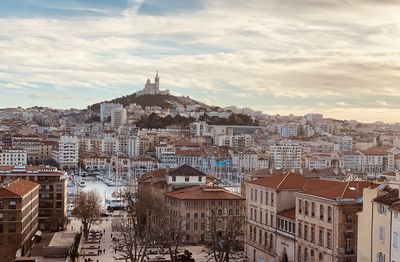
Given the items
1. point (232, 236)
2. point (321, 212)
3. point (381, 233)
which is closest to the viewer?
point (381, 233)

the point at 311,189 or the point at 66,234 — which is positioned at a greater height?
the point at 311,189

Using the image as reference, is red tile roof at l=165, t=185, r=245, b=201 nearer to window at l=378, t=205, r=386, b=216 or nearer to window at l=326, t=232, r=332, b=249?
window at l=326, t=232, r=332, b=249

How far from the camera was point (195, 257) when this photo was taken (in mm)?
38594

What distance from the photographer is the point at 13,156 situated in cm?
12469

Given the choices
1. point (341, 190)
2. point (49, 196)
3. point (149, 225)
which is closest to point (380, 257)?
point (341, 190)

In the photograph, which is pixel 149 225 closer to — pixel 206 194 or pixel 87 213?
pixel 206 194

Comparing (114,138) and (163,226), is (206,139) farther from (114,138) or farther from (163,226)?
(163,226)

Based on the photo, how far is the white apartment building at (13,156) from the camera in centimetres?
12319

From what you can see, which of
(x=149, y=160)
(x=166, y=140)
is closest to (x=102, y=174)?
(x=149, y=160)

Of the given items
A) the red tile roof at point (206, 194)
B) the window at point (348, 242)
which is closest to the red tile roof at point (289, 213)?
the window at point (348, 242)

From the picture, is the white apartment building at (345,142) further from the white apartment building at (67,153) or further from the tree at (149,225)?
the tree at (149,225)

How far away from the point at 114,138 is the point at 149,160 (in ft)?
111

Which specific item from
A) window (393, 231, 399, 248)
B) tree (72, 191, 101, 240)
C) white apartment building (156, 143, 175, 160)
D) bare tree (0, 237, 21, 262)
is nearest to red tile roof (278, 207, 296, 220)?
window (393, 231, 399, 248)

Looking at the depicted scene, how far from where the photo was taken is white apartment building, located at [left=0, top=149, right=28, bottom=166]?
404ft
